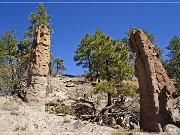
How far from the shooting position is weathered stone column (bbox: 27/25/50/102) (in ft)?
77.7

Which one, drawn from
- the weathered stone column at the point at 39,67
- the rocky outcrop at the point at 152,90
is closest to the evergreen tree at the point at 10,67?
the weathered stone column at the point at 39,67

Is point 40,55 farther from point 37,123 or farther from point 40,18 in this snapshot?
point 40,18

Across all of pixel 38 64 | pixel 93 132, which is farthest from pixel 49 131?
pixel 38 64

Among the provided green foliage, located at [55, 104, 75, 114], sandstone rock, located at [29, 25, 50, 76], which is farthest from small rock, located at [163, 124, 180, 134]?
green foliage, located at [55, 104, 75, 114]

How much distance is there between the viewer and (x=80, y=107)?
30.7 m

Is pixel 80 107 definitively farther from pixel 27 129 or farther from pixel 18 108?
pixel 27 129

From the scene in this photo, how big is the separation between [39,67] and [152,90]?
8.23m

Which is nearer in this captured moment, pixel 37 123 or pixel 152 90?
pixel 37 123

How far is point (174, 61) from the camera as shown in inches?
2013

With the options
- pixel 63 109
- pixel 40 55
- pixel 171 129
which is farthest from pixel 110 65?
pixel 171 129

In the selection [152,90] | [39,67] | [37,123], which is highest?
[39,67]

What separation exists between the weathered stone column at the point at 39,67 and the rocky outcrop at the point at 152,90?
6743 millimetres

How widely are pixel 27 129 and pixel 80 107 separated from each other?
1194 cm

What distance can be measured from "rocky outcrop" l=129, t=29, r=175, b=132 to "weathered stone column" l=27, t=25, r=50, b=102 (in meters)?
6.74
